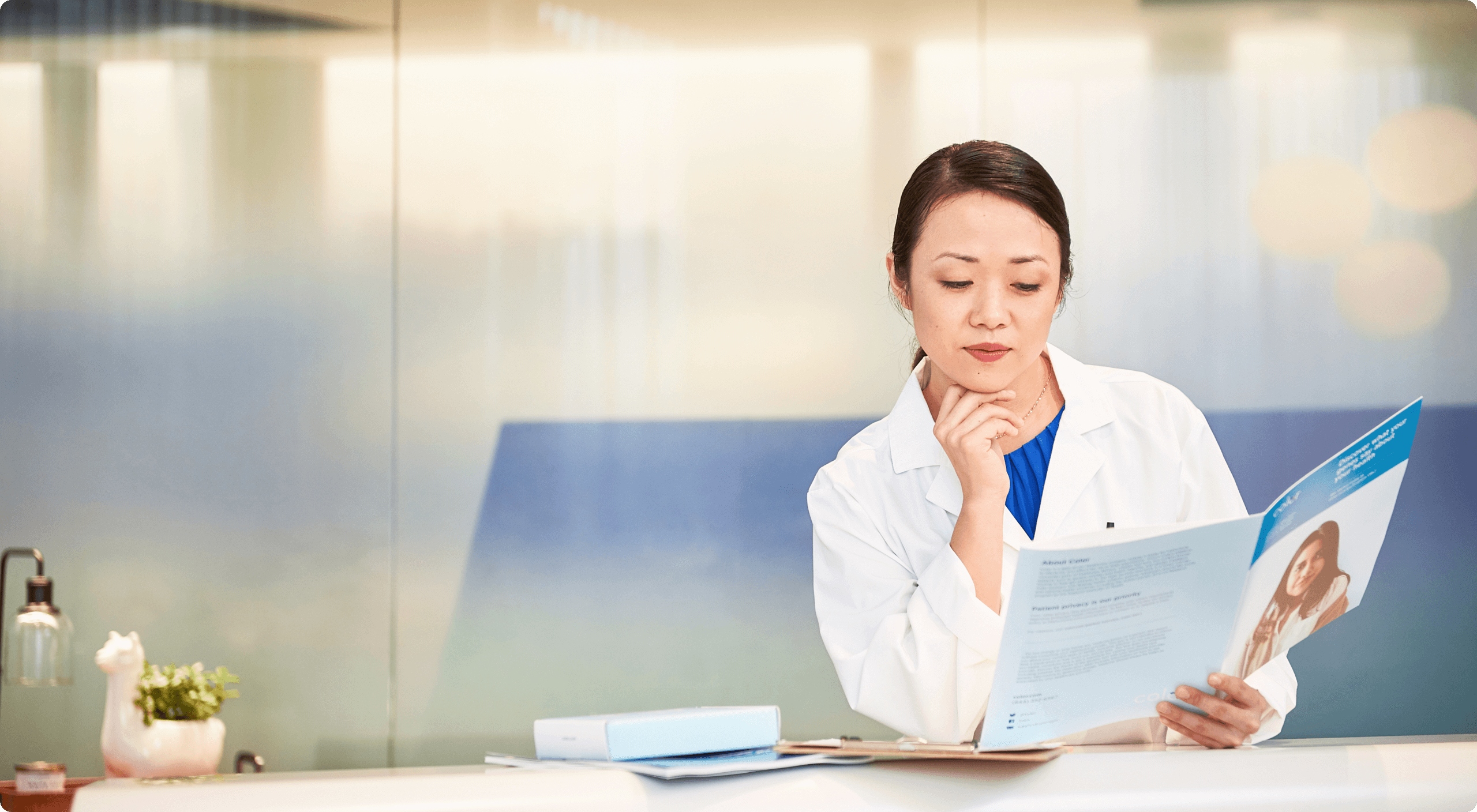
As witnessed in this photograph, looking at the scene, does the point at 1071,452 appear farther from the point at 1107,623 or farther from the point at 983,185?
the point at 1107,623

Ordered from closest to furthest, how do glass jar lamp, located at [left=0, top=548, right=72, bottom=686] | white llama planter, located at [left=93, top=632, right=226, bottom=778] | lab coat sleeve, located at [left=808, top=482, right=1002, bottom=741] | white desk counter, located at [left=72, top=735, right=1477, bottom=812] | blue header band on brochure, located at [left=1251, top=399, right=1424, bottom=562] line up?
1. white desk counter, located at [left=72, top=735, right=1477, bottom=812]
2. blue header band on brochure, located at [left=1251, top=399, right=1424, bottom=562]
3. lab coat sleeve, located at [left=808, top=482, right=1002, bottom=741]
4. white llama planter, located at [left=93, top=632, right=226, bottom=778]
5. glass jar lamp, located at [left=0, top=548, right=72, bottom=686]

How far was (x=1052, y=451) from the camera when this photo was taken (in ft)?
5.26

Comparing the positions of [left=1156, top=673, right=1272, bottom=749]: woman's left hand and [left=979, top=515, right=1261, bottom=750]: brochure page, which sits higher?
[left=979, top=515, right=1261, bottom=750]: brochure page

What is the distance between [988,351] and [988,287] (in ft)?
0.27

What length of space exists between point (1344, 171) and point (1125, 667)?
353 cm

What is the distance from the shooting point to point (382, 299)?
3775mm

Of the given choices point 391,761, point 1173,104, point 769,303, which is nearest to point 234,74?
point 769,303

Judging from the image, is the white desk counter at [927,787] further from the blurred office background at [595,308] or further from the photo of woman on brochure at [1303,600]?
the blurred office background at [595,308]

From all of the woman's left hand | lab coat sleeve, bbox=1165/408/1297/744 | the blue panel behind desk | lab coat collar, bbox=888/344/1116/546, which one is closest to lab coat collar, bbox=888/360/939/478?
lab coat collar, bbox=888/344/1116/546

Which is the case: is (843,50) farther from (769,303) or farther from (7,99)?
(7,99)

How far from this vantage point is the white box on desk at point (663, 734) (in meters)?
0.96

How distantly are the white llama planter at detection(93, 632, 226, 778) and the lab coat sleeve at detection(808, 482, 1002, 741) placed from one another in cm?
225

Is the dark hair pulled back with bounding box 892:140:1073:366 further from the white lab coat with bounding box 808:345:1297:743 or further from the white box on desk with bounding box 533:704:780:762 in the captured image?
the white box on desk with bounding box 533:704:780:762

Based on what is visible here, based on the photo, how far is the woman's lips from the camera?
1.47m
